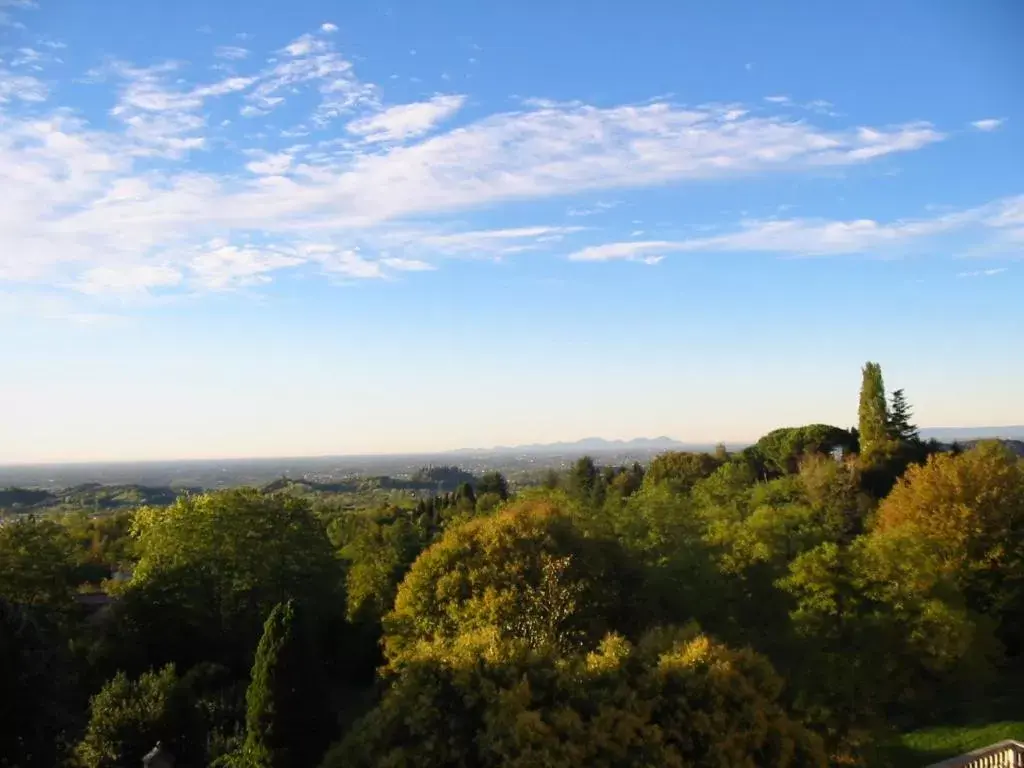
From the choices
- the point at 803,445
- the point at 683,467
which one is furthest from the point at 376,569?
the point at 803,445

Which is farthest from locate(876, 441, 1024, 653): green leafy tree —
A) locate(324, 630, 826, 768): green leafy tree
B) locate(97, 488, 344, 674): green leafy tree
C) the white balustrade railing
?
locate(97, 488, 344, 674): green leafy tree

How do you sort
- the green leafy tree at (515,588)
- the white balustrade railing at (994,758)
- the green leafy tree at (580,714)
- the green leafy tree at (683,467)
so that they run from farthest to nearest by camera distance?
the green leafy tree at (683,467) < the green leafy tree at (515,588) < the white balustrade railing at (994,758) < the green leafy tree at (580,714)

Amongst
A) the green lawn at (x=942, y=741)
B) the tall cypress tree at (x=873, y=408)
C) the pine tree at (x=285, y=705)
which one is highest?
the tall cypress tree at (x=873, y=408)

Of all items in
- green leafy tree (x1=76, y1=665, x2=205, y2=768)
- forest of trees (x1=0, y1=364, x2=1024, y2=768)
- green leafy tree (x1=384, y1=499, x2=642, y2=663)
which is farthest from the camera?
green leafy tree (x1=76, y1=665, x2=205, y2=768)

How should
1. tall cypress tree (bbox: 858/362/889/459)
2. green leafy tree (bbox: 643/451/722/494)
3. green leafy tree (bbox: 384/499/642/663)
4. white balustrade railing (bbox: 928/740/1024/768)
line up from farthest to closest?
1. green leafy tree (bbox: 643/451/722/494)
2. tall cypress tree (bbox: 858/362/889/459)
3. green leafy tree (bbox: 384/499/642/663)
4. white balustrade railing (bbox: 928/740/1024/768)

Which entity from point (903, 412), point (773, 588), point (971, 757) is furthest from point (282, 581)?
point (903, 412)

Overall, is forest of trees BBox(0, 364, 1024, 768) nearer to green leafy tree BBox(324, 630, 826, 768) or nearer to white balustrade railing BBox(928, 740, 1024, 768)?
green leafy tree BBox(324, 630, 826, 768)

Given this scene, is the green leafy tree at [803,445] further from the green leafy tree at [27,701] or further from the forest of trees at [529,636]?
the green leafy tree at [27,701]

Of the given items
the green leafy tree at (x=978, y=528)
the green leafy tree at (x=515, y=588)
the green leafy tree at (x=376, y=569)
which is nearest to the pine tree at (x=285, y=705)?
the green leafy tree at (x=515, y=588)
